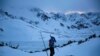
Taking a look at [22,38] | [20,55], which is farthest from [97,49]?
[22,38]

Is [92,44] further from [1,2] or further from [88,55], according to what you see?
[1,2]

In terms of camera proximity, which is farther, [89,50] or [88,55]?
[89,50]

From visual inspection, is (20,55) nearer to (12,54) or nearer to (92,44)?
(12,54)

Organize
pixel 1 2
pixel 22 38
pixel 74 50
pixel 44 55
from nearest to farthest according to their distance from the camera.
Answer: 1. pixel 1 2
2. pixel 44 55
3. pixel 74 50
4. pixel 22 38

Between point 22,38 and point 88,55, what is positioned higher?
point 88,55

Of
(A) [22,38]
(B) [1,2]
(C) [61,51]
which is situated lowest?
(A) [22,38]

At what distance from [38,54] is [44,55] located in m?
0.35

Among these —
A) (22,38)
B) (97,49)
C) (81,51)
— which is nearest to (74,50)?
(81,51)

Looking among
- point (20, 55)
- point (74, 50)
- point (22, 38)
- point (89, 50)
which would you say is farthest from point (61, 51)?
point (22, 38)

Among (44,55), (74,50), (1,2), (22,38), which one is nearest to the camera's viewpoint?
(1,2)

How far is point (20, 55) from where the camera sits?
679 cm

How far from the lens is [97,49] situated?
22.9 ft

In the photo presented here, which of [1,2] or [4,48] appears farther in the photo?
[4,48]

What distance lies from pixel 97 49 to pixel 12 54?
242 centimetres
